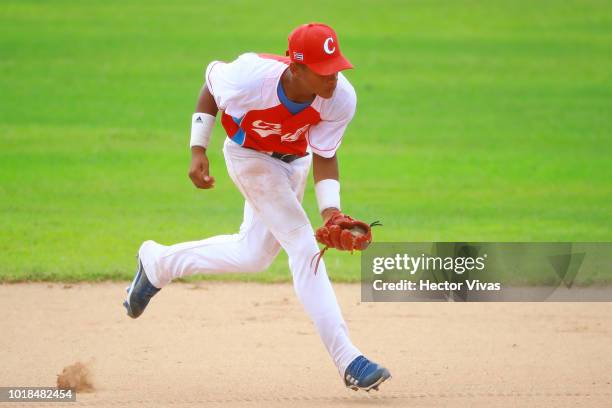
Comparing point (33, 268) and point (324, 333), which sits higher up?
point (324, 333)

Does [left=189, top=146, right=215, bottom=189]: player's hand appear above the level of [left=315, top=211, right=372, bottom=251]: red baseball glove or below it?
above

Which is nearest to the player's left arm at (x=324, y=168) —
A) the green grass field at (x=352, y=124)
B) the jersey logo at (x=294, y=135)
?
the jersey logo at (x=294, y=135)

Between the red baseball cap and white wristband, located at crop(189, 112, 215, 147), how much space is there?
63 cm

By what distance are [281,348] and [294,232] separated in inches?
55.8

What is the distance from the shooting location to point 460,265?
9.44 metres

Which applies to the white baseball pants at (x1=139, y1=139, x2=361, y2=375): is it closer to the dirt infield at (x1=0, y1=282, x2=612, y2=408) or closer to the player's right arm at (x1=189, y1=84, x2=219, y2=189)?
the player's right arm at (x1=189, y1=84, x2=219, y2=189)

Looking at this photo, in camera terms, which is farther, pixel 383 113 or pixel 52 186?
pixel 383 113

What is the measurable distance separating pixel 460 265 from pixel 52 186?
518cm

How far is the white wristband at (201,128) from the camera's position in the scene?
→ 235 inches

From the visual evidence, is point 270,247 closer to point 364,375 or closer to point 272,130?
point 272,130

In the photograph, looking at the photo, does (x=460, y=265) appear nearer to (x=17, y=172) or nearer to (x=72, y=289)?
(x=72, y=289)

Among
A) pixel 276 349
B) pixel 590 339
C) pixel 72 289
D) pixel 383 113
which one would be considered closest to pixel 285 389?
pixel 276 349

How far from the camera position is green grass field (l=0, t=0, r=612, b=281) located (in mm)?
10914

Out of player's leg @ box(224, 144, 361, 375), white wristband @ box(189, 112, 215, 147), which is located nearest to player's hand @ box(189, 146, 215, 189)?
white wristband @ box(189, 112, 215, 147)
